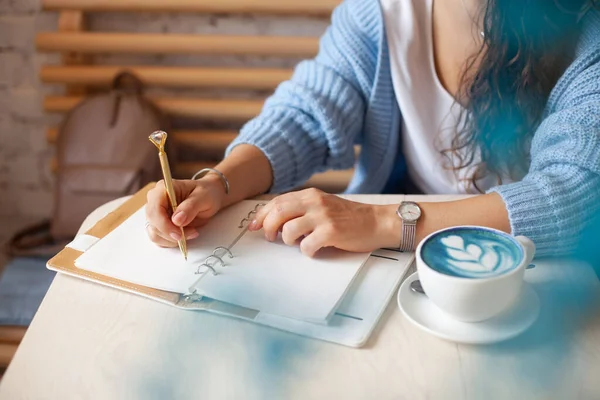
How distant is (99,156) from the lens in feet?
4.89

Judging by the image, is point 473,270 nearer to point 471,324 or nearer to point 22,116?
point 471,324

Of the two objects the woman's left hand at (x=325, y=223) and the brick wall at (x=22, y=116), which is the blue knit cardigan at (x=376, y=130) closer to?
the woman's left hand at (x=325, y=223)

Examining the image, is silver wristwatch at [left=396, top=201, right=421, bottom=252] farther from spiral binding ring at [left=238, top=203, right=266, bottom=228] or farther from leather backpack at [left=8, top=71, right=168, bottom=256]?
leather backpack at [left=8, top=71, right=168, bottom=256]

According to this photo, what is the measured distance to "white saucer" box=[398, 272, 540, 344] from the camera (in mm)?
563

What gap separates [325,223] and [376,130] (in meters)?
0.37

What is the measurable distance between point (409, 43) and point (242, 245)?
46cm

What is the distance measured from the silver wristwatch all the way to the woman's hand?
230mm

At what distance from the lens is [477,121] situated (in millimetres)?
930

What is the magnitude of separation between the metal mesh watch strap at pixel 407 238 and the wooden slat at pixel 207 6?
2.84ft

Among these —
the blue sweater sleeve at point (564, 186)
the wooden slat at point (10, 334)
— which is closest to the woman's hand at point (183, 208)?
the blue sweater sleeve at point (564, 186)

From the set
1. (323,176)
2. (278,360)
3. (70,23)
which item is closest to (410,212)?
(278,360)

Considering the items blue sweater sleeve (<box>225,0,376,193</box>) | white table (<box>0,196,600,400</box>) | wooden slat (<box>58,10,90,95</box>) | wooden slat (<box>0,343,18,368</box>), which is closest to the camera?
white table (<box>0,196,600,400</box>)

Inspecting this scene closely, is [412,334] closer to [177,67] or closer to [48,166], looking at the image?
[177,67]

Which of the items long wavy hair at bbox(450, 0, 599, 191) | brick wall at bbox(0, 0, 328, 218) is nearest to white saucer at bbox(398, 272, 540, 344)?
long wavy hair at bbox(450, 0, 599, 191)
